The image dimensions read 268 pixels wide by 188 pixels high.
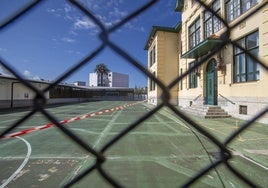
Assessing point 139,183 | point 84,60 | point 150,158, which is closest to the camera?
point 84,60

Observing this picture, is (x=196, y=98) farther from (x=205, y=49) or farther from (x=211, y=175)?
(x=211, y=175)

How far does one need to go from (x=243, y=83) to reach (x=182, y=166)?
10153 mm

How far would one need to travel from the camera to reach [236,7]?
48.3 ft

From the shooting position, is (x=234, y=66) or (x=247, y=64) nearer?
(x=247, y=64)

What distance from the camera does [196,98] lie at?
20953mm

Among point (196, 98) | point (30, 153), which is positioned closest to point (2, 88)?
point (196, 98)

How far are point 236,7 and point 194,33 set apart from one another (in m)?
7.52

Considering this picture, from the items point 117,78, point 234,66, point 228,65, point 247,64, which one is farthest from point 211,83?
point 117,78

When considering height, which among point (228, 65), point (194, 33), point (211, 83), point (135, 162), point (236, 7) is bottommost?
point (135, 162)

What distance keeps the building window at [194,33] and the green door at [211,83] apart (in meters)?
3.13

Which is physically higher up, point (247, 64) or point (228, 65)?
point (228, 65)

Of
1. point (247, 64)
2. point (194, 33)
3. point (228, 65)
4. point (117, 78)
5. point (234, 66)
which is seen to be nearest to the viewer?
point (247, 64)

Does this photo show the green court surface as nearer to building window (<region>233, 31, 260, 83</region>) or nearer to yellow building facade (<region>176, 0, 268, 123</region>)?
yellow building facade (<region>176, 0, 268, 123</region>)

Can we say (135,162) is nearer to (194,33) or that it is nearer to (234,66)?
(234,66)
